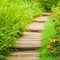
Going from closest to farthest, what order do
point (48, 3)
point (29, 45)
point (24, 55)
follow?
point (24, 55) → point (29, 45) → point (48, 3)

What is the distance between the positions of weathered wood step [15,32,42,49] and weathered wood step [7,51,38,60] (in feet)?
0.95

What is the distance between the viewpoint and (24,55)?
6.56 metres

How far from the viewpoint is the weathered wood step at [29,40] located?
708 cm

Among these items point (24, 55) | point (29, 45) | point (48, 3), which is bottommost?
point (24, 55)

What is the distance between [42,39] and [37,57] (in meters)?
1.29

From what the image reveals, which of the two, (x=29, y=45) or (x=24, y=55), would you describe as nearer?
(x=24, y=55)

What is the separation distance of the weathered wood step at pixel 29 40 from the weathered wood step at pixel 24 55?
0.29 metres

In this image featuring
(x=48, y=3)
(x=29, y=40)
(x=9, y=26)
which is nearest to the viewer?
(x=9, y=26)

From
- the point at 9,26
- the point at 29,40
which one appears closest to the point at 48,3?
the point at 29,40

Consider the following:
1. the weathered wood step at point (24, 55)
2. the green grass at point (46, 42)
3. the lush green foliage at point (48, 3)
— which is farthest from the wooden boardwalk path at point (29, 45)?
the lush green foliage at point (48, 3)

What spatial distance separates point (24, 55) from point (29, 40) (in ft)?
3.73

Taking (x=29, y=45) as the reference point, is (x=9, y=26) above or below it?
above

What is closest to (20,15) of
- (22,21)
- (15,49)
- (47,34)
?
(22,21)

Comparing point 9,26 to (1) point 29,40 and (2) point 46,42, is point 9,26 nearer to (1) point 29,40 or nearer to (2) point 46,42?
(1) point 29,40
